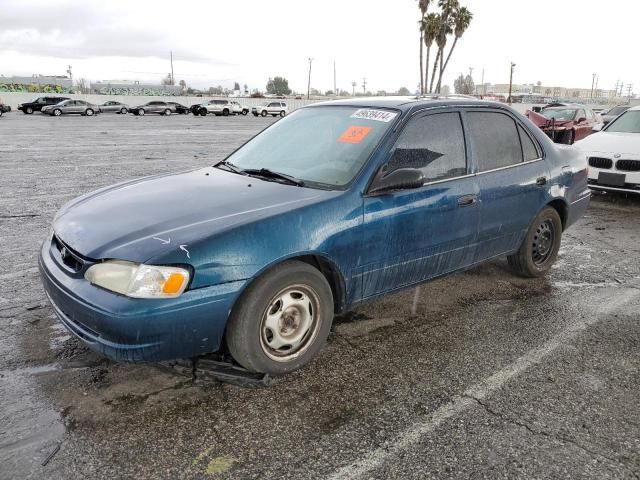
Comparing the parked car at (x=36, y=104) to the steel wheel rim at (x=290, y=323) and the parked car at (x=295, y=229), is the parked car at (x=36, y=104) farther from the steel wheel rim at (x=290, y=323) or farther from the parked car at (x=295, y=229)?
the steel wheel rim at (x=290, y=323)

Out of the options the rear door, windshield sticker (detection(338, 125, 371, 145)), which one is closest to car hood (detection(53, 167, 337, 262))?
windshield sticker (detection(338, 125, 371, 145))

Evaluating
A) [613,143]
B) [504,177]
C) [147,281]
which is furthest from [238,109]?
[147,281]

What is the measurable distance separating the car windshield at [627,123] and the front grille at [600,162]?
137 cm

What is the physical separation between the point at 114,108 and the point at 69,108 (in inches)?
261

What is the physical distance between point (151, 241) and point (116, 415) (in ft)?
2.93

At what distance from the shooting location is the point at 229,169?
12.9 feet

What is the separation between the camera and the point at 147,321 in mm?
2535

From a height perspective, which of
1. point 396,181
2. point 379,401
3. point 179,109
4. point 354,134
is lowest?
point 379,401

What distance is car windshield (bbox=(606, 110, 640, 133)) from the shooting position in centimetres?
892

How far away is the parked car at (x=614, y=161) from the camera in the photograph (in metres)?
7.71

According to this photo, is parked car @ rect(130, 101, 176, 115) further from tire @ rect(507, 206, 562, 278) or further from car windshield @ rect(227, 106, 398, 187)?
tire @ rect(507, 206, 562, 278)

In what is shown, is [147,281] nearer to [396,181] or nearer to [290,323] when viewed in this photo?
[290,323]

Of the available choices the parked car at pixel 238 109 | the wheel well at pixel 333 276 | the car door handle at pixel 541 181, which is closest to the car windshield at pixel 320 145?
the wheel well at pixel 333 276

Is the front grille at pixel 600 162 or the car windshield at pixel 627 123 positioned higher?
the car windshield at pixel 627 123
